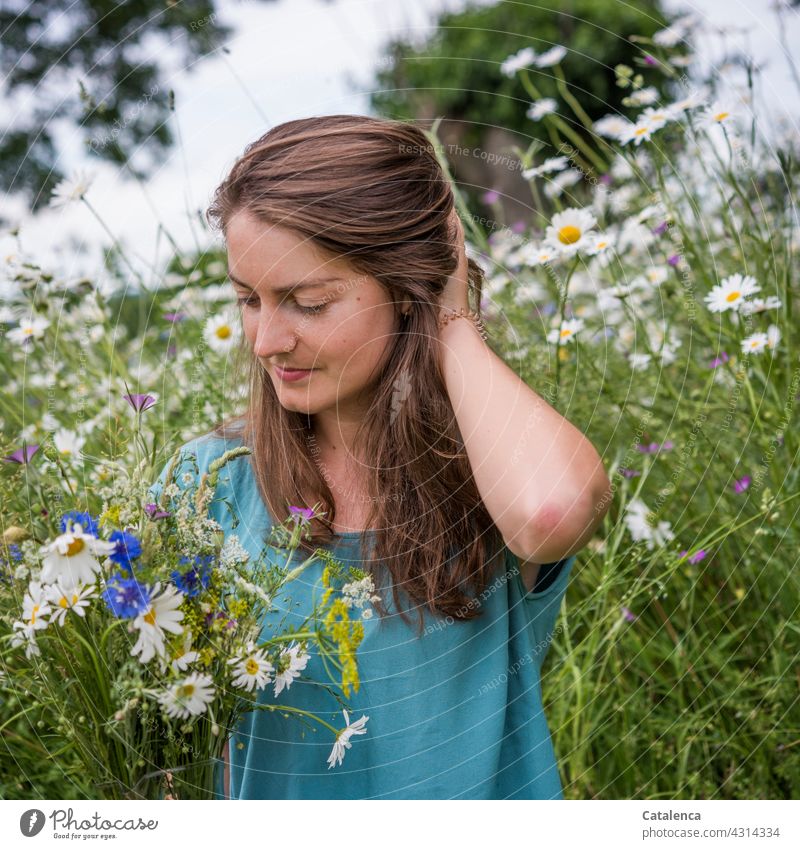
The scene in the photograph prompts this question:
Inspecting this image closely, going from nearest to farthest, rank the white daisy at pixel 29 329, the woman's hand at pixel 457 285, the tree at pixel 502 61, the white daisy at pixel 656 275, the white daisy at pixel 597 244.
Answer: the woman's hand at pixel 457 285 → the white daisy at pixel 597 244 → the white daisy at pixel 29 329 → the white daisy at pixel 656 275 → the tree at pixel 502 61

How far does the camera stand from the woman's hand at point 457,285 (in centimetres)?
70

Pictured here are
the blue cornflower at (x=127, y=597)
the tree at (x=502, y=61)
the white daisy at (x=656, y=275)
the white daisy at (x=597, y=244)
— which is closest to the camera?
the blue cornflower at (x=127, y=597)

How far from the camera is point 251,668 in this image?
0.52 meters

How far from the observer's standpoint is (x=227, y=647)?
1.69ft

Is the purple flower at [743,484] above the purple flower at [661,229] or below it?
below

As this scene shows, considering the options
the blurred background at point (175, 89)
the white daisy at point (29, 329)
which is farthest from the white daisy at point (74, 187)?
the white daisy at point (29, 329)

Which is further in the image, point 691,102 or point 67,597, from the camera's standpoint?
point 691,102

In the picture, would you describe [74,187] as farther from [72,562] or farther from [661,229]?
[661,229]

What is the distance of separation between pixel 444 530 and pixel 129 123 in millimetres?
639

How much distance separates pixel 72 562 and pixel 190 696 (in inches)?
4.1

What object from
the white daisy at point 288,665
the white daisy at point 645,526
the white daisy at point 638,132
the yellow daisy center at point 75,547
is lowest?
the white daisy at point 645,526

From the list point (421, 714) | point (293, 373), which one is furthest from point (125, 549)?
point (421, 714)

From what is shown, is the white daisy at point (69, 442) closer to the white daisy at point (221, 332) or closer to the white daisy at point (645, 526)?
the white daisy at point (221, 332)

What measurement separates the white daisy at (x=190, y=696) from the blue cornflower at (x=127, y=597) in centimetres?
5
